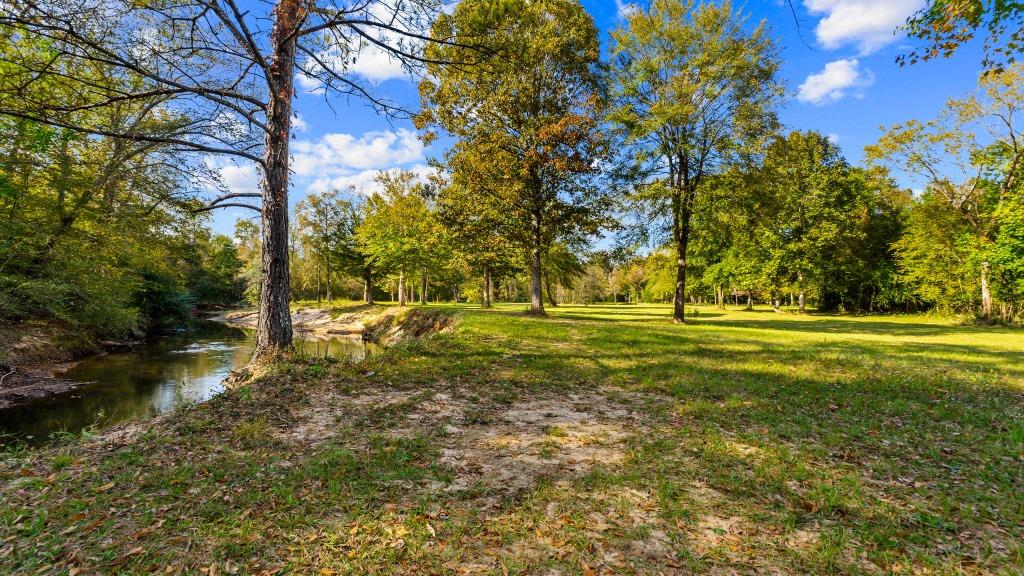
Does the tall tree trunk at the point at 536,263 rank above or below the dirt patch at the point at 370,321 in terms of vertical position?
above

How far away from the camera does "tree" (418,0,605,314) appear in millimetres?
18266

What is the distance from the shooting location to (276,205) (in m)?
7.91

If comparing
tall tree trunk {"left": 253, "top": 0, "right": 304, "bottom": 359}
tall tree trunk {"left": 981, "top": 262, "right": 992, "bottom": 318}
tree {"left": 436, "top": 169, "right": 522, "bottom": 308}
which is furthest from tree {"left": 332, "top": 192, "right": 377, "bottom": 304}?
tall tree trunk {"left": 981, "top": 262, "right": 992, "bottom": 318}

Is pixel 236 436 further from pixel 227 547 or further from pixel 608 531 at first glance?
pixel 608 531

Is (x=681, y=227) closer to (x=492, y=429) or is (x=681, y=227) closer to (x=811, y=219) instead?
(x=492, y=429)

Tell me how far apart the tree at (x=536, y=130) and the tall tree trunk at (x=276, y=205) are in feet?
33.3

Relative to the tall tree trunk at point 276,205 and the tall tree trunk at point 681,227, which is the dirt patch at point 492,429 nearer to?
the tall tree trunk at point 276,205

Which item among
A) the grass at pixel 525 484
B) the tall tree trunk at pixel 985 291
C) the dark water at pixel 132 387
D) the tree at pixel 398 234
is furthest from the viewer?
the tree at pixel 398 234

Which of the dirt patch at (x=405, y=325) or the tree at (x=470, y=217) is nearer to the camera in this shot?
the tree at (x=470, y=217)

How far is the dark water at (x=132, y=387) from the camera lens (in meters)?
8.77

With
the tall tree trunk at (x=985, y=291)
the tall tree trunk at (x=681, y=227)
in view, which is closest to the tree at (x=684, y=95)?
the tall tree trunk at (x=681, y=227)

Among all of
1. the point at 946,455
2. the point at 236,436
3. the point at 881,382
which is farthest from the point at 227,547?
the point at 881,382

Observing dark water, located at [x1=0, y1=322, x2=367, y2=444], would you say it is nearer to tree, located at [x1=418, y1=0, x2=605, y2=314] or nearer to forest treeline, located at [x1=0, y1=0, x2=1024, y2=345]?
forest treeline, located at [x1=0, y1=0, x2=1024, y2=345]

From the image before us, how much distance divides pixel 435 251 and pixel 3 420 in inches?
928
